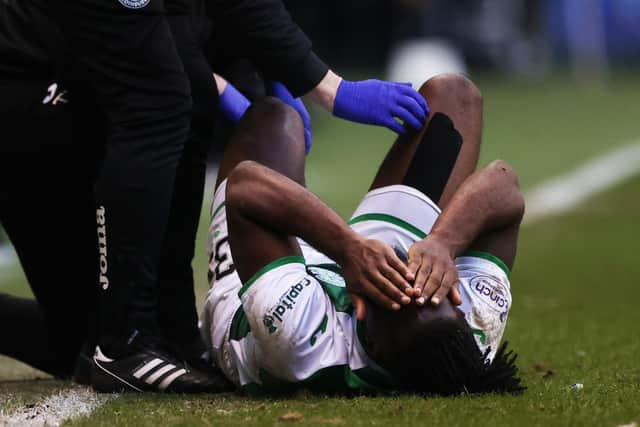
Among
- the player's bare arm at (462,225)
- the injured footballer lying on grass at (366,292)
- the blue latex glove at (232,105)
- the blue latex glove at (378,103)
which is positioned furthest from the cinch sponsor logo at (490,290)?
the blue latex glove at (232,105)

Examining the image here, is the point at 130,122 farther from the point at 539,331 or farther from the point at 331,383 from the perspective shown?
the point at 539,331

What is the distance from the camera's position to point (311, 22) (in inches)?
852

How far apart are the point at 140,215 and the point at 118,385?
1.69ft

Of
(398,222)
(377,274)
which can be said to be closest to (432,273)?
(377,274)

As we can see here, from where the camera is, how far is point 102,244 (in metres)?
3.93

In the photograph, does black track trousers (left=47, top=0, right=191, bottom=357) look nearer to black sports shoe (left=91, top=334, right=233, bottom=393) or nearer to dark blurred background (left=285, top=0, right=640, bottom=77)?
black sports shoe (left=91, top=334, right=233, bottom=393)

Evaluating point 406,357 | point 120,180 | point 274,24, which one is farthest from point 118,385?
point 274,24

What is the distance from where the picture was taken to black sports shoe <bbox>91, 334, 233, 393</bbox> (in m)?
3.95

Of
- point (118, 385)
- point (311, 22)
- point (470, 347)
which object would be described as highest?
point (470, 347)

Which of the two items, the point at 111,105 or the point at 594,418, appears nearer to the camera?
the point at 594,418

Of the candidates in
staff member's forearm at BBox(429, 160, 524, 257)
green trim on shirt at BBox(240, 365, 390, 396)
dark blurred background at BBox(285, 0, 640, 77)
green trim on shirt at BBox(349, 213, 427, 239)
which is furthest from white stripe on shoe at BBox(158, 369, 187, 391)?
dark blurred background at BBox(285, 0, 640, 77)

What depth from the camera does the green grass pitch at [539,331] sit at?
3.48m

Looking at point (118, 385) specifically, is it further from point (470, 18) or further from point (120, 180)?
point (470, 18)

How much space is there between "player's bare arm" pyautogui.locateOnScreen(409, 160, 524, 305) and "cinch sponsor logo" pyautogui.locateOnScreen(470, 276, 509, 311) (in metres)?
0.11
